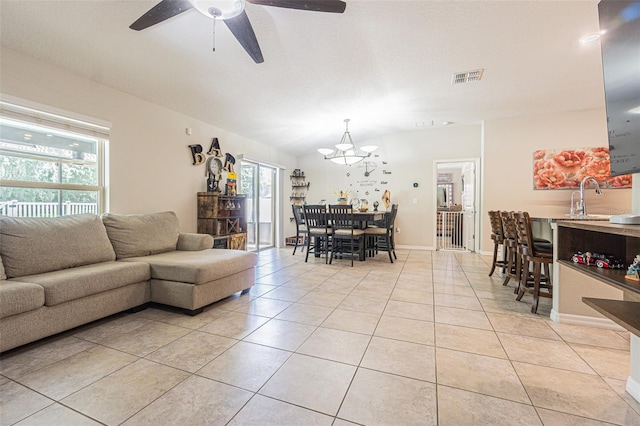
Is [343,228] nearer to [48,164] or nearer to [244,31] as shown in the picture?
[244,31]

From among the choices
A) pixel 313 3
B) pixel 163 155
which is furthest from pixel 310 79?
pixel 163 155

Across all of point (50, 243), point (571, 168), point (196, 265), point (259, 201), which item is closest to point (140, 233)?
point (50, 243)

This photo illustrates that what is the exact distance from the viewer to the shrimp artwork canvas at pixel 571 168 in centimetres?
469

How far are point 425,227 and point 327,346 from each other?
16.3 feet

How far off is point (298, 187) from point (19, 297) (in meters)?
5.78

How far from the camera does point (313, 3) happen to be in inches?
67.1

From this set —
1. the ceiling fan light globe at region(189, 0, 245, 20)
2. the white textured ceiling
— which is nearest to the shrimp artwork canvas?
the white textured ceiling

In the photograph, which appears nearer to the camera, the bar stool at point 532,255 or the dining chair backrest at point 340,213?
the bar stool at point 532,255

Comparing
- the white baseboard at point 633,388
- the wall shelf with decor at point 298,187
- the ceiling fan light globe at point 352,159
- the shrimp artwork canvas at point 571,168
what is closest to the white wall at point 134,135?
the ceiling fan light globe at point 352,159

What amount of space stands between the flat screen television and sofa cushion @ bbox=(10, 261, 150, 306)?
3454mm

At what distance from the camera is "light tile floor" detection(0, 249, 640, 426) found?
4.17 ft

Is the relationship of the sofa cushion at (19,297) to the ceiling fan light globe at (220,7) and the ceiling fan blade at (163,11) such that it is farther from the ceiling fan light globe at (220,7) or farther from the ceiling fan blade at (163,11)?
the ceiling fan light globe at (220,7)

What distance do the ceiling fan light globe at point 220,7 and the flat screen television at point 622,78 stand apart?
6.25 ft

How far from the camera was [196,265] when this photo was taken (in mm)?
2441
